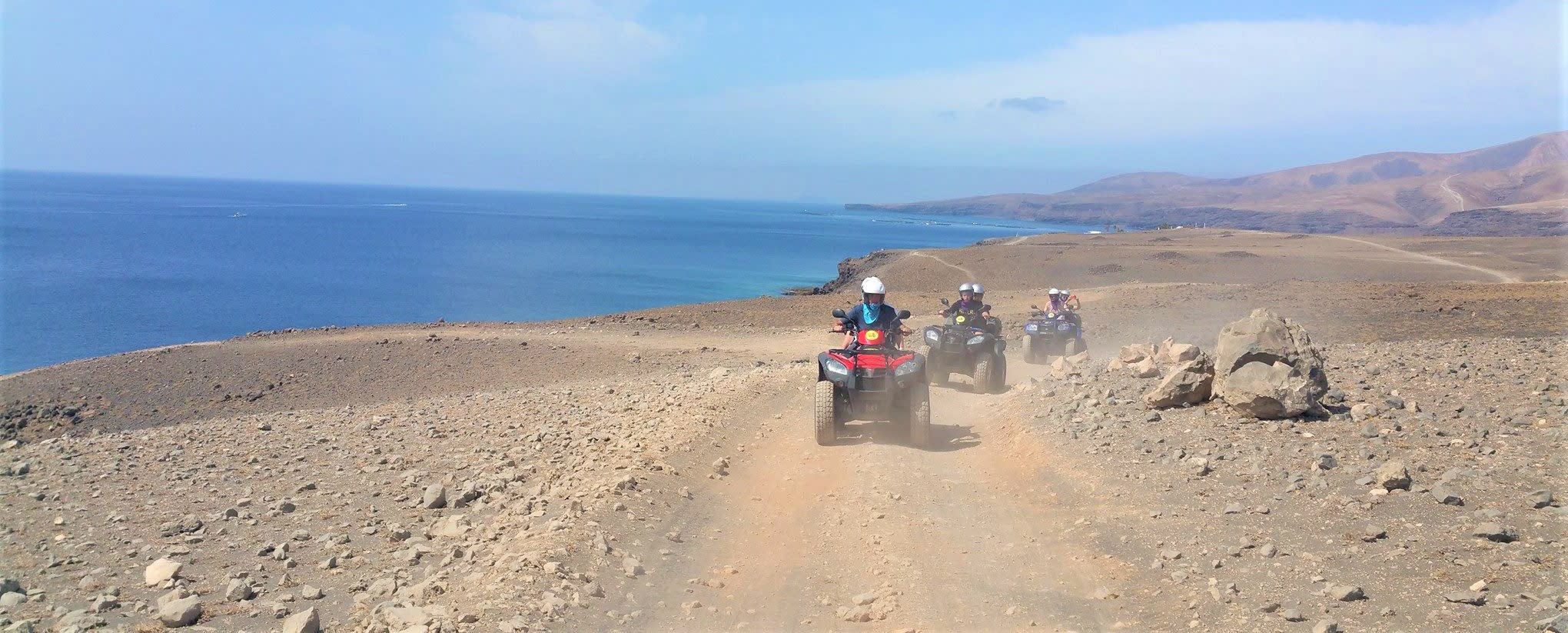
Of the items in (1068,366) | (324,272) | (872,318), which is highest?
(872,318)

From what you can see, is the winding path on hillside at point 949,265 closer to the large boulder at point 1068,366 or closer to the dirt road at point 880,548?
the large boulder at point 1068,366

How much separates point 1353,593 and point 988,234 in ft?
551

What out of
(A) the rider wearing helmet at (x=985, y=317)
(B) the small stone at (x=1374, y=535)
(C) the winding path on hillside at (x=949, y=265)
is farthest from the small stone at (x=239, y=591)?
(C) the winding path on hillside at (x=949, y=265)

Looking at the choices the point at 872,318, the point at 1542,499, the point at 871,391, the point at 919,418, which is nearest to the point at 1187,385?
the point at 919,418

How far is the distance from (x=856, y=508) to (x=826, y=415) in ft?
8.03

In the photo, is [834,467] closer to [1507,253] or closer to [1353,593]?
[1353,593]

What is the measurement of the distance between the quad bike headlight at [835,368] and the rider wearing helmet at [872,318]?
342 mm

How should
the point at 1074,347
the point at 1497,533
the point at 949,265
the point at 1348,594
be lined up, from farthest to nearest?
1. the point at 949,265
2. the point at 1074,347
3. the point at 1497,533
4. the point at 1348,594

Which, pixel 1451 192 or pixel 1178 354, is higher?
pixel 1451 192

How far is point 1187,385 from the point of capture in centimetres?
1021

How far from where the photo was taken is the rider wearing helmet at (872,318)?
11.1 meters

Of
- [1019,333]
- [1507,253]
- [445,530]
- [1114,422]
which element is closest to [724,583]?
[445,530]

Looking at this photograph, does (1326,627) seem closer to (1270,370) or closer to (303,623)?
(1270,370)

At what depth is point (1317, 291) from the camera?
1185 inches
